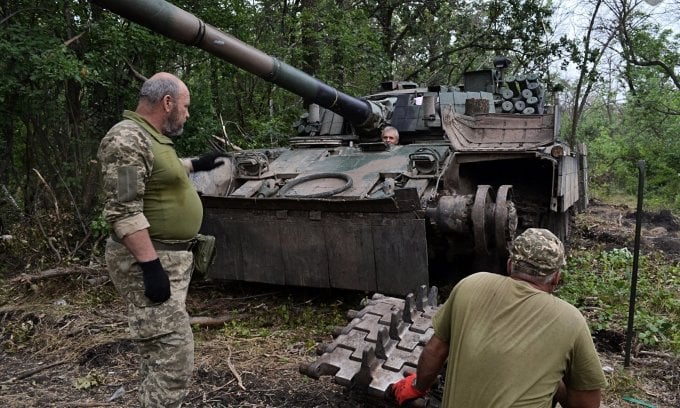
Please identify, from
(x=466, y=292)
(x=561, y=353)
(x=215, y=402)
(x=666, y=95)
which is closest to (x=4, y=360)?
(x=215, y=402)

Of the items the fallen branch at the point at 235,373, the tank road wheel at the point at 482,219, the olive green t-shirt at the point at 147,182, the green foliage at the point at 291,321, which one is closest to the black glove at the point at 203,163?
the olive green t-shirt at the point at 147,182

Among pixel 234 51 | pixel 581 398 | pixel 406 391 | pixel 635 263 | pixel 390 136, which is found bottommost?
pixel 406 391

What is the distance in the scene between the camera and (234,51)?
4.99m

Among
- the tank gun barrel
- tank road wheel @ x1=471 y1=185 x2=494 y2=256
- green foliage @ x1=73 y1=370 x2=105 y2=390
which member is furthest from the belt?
tank road wheel @ x1=471 y1=185 x2=494 y2=256

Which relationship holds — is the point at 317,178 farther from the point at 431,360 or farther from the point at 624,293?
the point at 431,360

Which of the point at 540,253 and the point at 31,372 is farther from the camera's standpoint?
the point at 31,372

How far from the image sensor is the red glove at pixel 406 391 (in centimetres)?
282

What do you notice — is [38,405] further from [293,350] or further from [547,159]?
[547,159]

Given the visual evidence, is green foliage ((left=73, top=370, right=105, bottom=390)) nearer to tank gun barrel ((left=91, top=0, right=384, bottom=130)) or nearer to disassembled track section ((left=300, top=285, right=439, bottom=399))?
disassembled track section ((left=300, top=285, right=439, bottom=399))

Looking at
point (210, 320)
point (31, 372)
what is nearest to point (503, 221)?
point (210, 320)

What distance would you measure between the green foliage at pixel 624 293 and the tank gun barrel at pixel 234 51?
2800mm

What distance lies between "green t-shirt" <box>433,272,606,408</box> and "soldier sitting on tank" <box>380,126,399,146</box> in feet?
14.8

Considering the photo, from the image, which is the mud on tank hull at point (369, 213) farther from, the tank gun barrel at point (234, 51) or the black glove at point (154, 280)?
the black glove at point (154, 280)

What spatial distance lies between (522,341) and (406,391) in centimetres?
81
